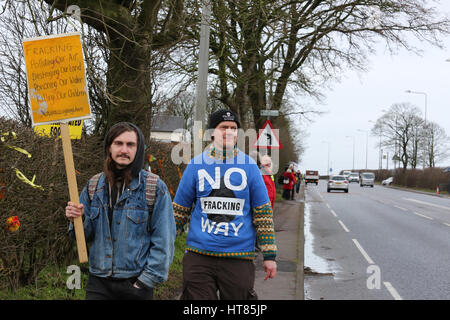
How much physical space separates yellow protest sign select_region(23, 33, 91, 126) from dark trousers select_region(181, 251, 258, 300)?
1302 millimetres

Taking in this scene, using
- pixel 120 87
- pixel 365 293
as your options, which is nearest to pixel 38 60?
pixel 120 87

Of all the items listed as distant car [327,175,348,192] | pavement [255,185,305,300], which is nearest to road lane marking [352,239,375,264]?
pavement [255,185,305,300]

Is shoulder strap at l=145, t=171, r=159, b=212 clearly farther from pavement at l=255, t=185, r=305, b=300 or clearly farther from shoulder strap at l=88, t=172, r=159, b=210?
pavement at l=255, t=185, r=305, b=300

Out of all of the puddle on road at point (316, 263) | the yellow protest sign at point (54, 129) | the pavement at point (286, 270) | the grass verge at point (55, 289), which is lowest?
the puddle on road at point (316, 263)

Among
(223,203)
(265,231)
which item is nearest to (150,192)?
(223,203)

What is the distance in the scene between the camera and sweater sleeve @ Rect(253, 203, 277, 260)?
12.2ft

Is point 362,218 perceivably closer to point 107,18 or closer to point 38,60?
point 107,18

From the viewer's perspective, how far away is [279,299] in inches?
248

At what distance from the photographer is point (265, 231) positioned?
12.2 feet

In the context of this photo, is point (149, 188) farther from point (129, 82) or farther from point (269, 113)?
point (269, 113)

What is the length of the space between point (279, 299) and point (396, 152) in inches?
3070

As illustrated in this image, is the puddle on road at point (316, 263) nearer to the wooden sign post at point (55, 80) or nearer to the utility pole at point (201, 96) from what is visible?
the utility pole at point (201, 96)

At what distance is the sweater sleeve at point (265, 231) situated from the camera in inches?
146

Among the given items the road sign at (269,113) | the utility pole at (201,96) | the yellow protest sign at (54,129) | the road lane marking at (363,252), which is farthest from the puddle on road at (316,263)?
the yellow protest sign at (54,129)
